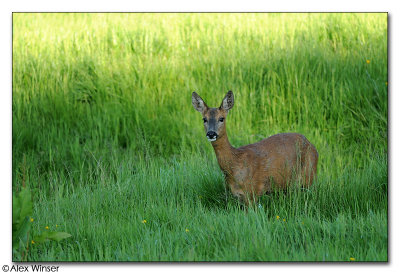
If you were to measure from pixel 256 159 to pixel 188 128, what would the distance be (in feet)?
6.60

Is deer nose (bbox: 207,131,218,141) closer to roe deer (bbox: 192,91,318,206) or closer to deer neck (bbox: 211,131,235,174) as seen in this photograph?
roe deer (bbox: 192,91,318,206)

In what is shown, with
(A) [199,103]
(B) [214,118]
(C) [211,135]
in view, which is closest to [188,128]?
(A) [199,103]

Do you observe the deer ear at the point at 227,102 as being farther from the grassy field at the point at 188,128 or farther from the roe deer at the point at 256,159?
the grassy field at the point at 188,128

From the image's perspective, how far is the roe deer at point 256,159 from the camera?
562 centimetres

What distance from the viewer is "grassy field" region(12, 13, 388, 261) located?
15.8ft

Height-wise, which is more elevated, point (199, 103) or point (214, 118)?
point (199, 103)

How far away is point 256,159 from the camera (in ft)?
19.2

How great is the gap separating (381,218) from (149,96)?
14.3 ft

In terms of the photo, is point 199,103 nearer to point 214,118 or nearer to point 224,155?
point 214,118

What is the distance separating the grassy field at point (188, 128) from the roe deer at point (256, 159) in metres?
0.18

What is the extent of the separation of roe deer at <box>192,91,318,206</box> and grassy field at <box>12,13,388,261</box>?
175mm

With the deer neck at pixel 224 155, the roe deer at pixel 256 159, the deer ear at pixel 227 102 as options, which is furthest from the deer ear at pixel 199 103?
the deer neck at pixel 224 155
